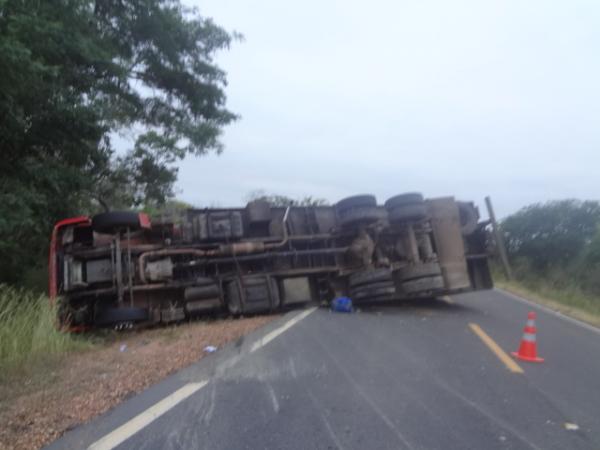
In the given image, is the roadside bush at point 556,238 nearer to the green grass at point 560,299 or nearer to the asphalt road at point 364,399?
the green grass at point 560,299

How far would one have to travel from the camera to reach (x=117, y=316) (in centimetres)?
605

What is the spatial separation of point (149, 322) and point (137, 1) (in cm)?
733

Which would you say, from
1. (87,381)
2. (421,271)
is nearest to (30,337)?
(87,381)

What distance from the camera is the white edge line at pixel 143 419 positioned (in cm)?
255

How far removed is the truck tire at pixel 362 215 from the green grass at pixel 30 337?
14.9 ft

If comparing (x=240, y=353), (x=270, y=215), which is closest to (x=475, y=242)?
(x=270, y=215)

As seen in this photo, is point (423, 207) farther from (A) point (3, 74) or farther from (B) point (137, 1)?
(B) point (137, 1)

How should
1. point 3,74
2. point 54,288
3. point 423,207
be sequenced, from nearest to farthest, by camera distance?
point 3,74 < point 54,288 < point 423,207

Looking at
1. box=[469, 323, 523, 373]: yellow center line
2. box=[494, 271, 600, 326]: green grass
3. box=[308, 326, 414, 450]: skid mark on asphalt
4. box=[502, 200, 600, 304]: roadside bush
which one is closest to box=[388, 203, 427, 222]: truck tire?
box=[469, 323, 523, 373]: yellow center line

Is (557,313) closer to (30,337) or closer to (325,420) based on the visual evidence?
(325,420)

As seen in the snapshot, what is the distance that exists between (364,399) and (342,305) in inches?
159

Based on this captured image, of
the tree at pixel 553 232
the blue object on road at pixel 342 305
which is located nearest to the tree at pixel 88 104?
the blue object on road at pixel 342 305

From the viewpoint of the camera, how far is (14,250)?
277 inches

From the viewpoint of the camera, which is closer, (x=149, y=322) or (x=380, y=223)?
(x=149, y=322)
